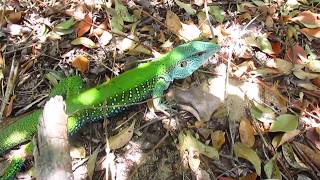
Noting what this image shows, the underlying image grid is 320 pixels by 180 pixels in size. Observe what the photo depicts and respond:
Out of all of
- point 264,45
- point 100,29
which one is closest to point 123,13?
point 100,29

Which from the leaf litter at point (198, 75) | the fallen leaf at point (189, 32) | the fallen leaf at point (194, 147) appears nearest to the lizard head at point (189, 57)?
the leaf litter at point (198, 75)

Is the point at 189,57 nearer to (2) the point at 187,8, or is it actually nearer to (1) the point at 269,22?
(2) the point at 187,8

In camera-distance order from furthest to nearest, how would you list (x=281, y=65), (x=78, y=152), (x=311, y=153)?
(x=281, y=65) → (x=78, y=152) → (x=311, y=153)

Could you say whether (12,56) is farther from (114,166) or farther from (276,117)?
(276,117)

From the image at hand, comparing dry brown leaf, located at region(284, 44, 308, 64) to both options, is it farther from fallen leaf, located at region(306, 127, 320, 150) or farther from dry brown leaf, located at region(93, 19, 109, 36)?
dry brown leaf, located at region(93, 19, 109, 36)

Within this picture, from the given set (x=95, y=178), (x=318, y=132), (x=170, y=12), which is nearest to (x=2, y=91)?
(x=95, y=178)

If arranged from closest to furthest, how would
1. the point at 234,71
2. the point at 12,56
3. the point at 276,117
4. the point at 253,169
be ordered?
the point at 253,169, the point at 276,117, the point at 234,71, the point at 12,56
